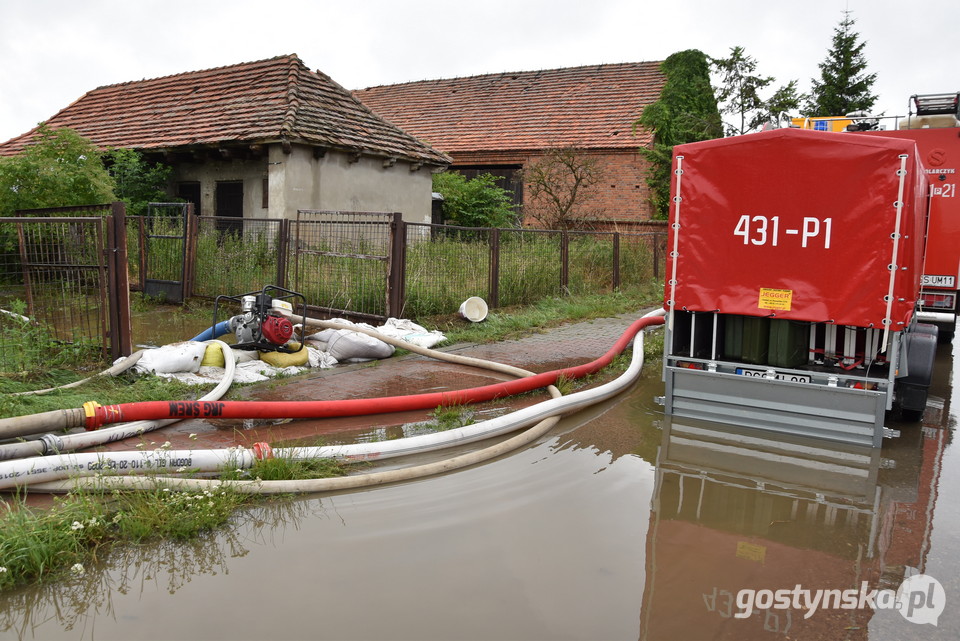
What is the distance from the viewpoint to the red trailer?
568cm

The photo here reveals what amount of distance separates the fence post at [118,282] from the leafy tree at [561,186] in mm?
15328

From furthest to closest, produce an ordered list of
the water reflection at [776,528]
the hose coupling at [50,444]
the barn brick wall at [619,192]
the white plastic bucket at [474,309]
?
the barn brick wall at [619,192] < the white plastic bucket at [474,309] < the hose coupling at [50,444] < the water reflection at [776,528]

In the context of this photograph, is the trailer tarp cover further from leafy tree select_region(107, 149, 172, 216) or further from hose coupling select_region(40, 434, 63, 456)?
leafy tree select_region(107, 149, 172, 216)

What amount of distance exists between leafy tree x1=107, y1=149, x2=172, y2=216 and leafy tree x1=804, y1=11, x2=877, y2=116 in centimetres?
3240

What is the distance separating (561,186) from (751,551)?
19.0 m

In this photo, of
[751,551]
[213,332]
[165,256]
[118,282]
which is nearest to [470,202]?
[165,256]

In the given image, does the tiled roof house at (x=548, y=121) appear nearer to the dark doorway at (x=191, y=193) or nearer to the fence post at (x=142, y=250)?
the dark doorway at (x=191, y=193)

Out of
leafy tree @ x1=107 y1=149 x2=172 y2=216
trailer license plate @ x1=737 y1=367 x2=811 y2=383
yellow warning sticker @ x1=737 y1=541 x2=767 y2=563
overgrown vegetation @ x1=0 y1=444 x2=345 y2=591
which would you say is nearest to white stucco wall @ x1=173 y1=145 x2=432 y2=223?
leafy tree @ x1=107 y1=149 x2=172 y2=216

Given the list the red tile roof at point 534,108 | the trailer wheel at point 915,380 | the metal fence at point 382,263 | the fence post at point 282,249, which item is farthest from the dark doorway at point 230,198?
the trailer wheel at point 915,380

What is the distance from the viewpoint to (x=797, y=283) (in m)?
6.05

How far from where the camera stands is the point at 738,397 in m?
6.38

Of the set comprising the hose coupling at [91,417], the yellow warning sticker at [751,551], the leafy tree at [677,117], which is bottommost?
the yellow warning sticker at [751,551]

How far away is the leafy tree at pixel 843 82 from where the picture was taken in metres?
36.1

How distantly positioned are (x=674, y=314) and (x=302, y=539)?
4.34 meters
